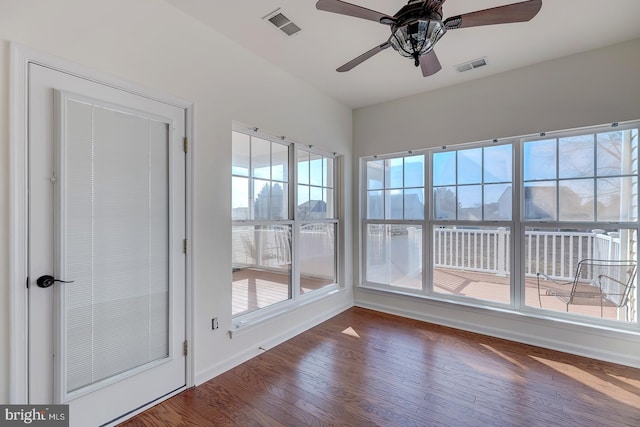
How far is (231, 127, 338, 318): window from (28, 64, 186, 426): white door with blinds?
1.99ft

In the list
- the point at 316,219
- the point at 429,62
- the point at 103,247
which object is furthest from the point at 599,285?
the point at 103,247

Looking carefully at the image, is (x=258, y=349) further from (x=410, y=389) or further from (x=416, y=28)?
(x=416, y=28)

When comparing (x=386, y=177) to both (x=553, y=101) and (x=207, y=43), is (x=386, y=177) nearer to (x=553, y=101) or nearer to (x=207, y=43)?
(x=553, y=101)

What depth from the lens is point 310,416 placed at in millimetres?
1951

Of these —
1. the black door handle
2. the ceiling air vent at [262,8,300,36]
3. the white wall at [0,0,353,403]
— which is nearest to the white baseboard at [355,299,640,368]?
the white wall at [0,0,353,403]

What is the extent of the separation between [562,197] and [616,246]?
0.63m

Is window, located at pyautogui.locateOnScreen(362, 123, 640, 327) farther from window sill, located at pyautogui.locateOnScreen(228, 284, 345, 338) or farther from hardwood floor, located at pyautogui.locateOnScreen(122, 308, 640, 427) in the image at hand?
window sill, located at pyautogui.locateOnScreen(228, 284, 345, 338)

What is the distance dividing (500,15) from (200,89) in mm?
2112

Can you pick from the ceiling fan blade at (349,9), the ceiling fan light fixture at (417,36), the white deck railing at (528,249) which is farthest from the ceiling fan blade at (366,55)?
the white deck railing at (528,249)

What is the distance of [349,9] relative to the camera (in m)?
1.61

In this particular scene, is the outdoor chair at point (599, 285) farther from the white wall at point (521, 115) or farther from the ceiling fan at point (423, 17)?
the ceiling fan at point (423, 17)

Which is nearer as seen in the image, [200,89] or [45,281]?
[45,281]

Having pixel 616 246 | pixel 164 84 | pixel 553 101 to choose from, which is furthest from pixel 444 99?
pixel 164 84

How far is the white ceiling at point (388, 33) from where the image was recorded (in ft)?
7.02
